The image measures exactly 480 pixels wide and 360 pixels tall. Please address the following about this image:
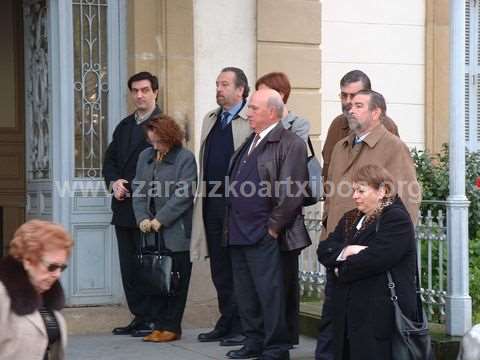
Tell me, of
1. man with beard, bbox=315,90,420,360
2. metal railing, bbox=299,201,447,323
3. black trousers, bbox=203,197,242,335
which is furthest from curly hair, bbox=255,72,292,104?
metal railing, bbox=299,201,447,323

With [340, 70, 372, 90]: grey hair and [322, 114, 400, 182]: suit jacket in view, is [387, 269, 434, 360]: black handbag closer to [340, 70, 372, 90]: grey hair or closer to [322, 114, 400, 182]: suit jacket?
[340, 70, 372, 90]: grey hair

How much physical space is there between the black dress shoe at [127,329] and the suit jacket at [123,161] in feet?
2.58

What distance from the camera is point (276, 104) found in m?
7.41

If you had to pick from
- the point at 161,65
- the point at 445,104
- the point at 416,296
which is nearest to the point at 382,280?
the point at 416,296

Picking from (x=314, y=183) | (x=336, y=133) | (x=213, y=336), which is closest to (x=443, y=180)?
(x=336, y=133)

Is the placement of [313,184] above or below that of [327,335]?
above

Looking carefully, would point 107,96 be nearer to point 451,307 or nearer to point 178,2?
point 178,2

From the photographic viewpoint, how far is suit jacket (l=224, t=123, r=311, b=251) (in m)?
7.20

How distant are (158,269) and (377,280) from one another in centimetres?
253

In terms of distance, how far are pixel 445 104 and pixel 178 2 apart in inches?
127

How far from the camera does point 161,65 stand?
30.2 ft

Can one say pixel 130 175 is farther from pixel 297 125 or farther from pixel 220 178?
pixel 297 125

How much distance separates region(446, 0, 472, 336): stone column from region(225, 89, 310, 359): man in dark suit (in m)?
1.05

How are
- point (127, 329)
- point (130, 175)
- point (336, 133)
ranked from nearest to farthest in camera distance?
1. point (336, 133)
2. point (130, 175)
3. point (127, 329)
